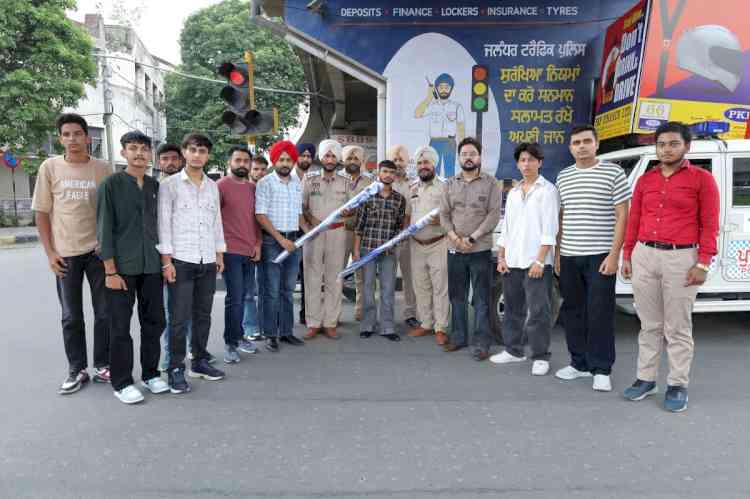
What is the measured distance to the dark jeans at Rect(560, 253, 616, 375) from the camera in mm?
4297

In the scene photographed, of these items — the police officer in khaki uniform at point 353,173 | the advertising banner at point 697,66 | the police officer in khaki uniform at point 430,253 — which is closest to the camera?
the police officer in khaki uniform at point 430,253

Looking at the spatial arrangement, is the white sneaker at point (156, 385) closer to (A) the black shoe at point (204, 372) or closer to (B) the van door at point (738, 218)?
(A) the black shoe at point (204, 372)

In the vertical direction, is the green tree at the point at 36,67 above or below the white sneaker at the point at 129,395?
above

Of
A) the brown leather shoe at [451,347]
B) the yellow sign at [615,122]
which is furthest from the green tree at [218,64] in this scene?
the brown leather shoe at [451,347]

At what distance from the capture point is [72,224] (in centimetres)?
411

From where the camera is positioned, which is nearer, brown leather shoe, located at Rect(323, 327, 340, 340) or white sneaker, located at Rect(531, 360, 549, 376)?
white sneaker, located at Rect(531, 360, 549, 376)

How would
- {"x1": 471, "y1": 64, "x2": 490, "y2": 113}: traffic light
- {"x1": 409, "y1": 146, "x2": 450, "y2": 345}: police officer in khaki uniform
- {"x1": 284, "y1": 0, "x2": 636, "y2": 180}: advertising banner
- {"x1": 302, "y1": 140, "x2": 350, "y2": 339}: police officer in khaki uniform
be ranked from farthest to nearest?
{"x1": 284, "y1": 0, "x2": 636, "y2": 180}: advertising banner → {"x1": 471, "y1": 64, "x2": 490, "y2": 113}: traffic light → {"x1": 302, "y1": 140, "x2": 350, "y2": 339}: police officer in khaki uniform → {"x1": 409, "y1": 146, "x2": 450, "y2": 345}: police officer in khaki uniform

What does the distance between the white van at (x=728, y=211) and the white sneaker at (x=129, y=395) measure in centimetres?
460

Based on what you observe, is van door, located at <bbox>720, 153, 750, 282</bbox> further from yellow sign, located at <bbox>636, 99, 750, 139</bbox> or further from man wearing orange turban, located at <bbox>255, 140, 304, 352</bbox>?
man wearing orange turban, located at <bbox>255, 140, 304, 352</bbox>

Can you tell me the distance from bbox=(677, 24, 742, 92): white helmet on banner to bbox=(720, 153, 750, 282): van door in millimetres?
1941

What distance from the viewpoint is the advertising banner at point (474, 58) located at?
353 inches

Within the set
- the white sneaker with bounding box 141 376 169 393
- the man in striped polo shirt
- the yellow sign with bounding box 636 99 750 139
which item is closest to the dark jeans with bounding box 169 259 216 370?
the white sneaker with bounding box 141 376 169 393

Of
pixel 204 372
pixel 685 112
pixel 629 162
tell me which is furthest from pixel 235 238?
pixel 685 112

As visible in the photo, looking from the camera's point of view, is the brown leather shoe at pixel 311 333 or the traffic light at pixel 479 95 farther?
the traffic light at pixel 479 95
